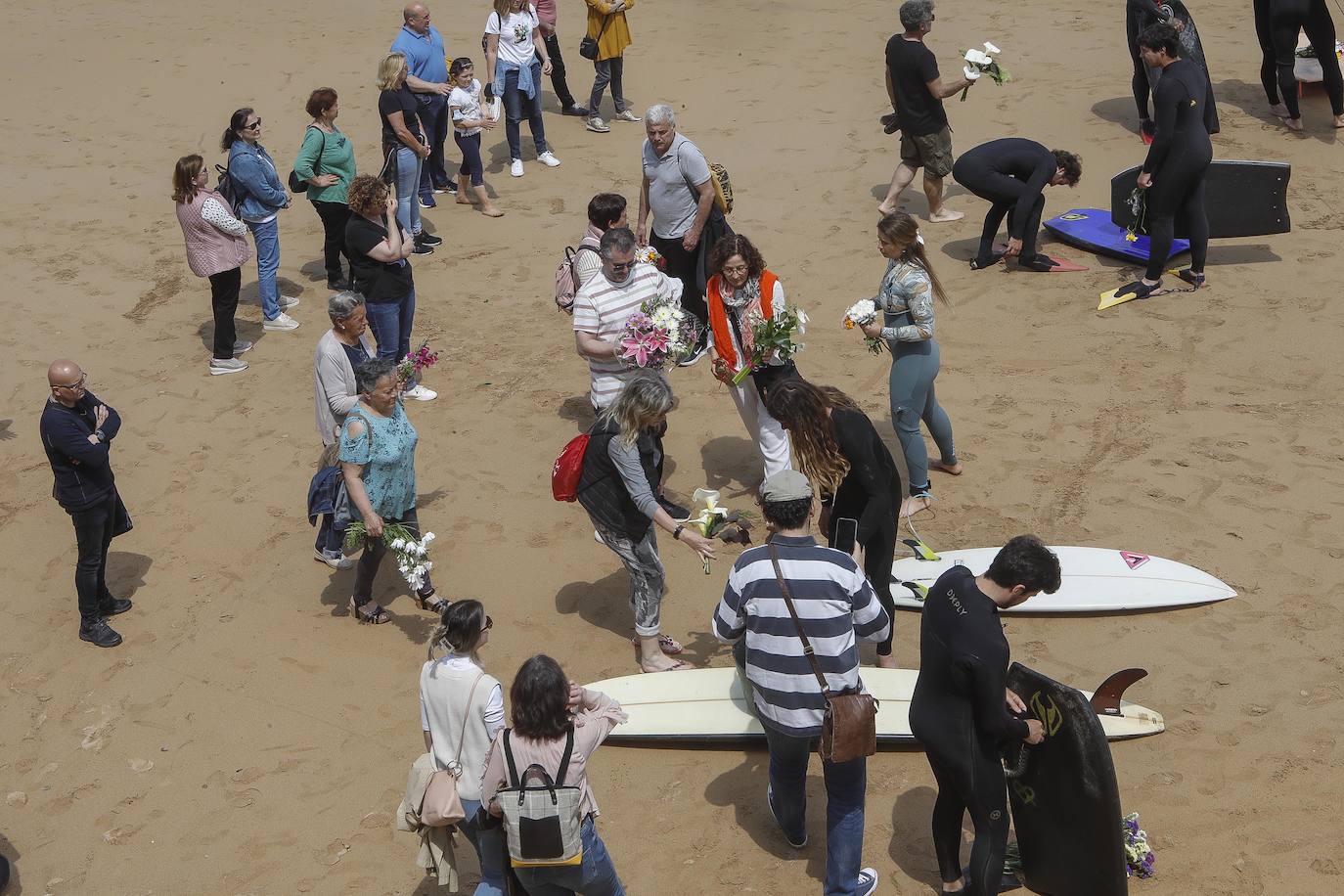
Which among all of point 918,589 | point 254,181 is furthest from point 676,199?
point 254,181

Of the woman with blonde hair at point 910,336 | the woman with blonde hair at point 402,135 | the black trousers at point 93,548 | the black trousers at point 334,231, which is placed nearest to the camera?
the black trousers at point 93,548

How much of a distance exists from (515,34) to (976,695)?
10151mm

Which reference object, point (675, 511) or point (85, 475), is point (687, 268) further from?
point (85, 475)

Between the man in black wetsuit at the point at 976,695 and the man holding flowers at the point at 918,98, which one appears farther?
the man holding flowers at the point at 918,98

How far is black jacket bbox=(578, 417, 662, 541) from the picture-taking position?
19.7ft

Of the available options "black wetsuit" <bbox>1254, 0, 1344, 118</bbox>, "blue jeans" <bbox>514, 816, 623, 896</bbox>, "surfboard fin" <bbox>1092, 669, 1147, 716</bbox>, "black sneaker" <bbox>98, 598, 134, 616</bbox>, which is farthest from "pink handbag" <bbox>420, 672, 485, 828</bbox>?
"black wetsuit" <bbox>1254, 0, 1344, 118</bbox>

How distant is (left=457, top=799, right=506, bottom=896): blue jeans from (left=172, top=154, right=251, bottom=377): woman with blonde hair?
630cm

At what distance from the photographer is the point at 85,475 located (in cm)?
677

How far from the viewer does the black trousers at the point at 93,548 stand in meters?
6.86

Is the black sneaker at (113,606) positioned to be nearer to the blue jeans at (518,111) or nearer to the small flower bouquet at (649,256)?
the small flower bouquet at (649,256)

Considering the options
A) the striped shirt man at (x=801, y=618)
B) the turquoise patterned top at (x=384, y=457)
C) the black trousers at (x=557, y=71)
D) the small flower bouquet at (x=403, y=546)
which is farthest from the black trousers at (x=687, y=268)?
the black trousers at (x=557, y=71)

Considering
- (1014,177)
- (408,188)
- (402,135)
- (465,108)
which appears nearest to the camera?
(1014,177)

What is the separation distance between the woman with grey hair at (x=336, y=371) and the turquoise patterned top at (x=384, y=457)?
474 millimetres

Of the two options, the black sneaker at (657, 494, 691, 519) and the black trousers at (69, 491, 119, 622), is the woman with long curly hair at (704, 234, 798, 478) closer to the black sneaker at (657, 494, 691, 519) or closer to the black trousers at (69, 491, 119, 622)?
the black sneaker at (657, 494, 691, 519)
